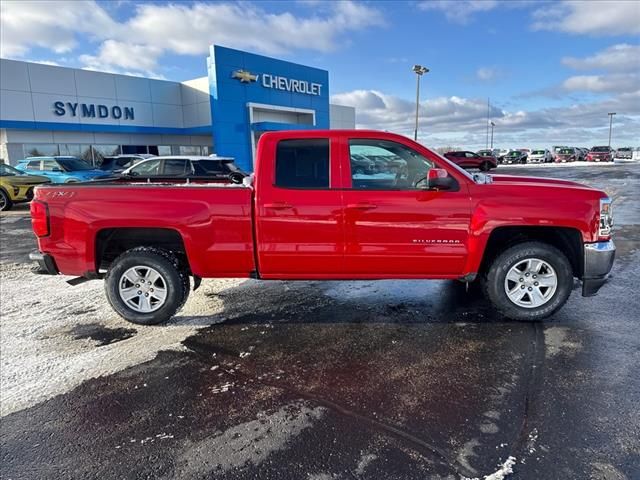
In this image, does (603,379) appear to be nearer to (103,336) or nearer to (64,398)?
→ (64,398)

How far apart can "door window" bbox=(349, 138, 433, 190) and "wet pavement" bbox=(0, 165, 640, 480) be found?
4.85 feet

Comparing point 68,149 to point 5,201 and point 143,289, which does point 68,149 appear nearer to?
point 5,201

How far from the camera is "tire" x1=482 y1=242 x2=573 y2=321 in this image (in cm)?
448

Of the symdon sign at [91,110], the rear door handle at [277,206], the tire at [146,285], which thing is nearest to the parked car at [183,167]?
the tire at [146,285]

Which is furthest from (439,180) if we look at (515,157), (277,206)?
(515,157)

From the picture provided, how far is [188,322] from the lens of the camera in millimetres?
4832

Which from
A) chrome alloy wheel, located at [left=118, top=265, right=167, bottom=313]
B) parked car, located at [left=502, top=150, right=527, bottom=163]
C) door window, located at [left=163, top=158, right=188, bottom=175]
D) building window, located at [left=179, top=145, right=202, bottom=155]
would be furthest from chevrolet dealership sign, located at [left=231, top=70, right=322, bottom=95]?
parked car, located at [left=502, top=150, right=527, bottom=163]

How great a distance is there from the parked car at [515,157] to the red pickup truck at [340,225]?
182 ft

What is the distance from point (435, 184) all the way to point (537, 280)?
1.52m

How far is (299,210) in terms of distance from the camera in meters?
4.40

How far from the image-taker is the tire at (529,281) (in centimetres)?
448

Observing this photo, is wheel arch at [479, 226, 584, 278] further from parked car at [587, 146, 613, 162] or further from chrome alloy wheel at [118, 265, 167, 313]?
parked car at [587, 146, 613, 162]

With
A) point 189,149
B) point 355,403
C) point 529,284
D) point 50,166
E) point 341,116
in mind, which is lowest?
point 355,403

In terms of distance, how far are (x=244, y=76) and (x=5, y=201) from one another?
18317 millimetres
